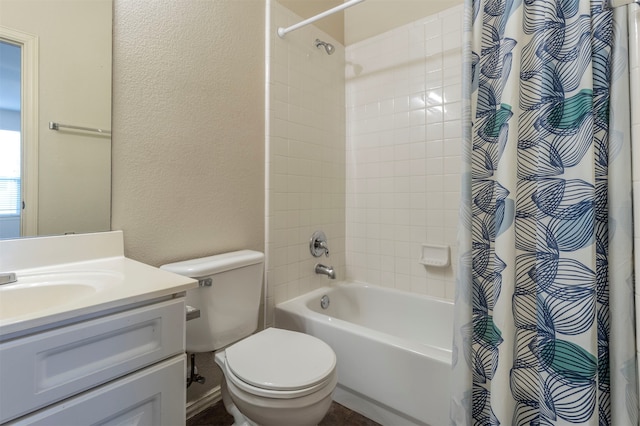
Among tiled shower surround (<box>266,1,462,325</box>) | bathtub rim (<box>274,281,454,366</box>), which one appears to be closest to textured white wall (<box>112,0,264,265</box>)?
tiled shower surround (<box>266,1,462,325</box>)

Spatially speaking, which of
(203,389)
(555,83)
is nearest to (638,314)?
(555,83)

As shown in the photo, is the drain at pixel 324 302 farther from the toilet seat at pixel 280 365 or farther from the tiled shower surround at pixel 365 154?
the toilet seat at pixel 280 365

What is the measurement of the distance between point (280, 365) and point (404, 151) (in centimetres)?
144

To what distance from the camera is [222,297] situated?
131 cm

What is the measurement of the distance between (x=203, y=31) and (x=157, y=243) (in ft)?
3.17

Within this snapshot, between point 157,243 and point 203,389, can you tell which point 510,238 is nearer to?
point 157,243

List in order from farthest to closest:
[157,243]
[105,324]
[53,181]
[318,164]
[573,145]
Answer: [318,164]
[157,243]
[53,181]
[573,145]
[105,324]

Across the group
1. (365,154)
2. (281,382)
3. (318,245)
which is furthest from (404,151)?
(281,382)

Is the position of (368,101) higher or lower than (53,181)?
higher

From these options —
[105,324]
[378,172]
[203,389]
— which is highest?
[378,172]

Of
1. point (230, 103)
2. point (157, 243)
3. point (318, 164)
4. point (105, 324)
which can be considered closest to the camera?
point (105, 324)

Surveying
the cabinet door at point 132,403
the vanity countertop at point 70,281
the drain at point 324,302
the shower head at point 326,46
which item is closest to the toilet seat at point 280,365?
the cabinet door at point 132,403

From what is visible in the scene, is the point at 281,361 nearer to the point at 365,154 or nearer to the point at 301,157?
the point at 301,157

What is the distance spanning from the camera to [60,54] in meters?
1.05
